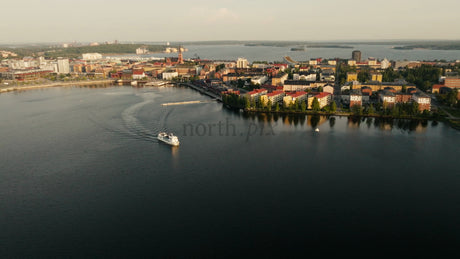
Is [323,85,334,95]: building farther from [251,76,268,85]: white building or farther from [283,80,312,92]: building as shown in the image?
[251,76,268,85]: white building

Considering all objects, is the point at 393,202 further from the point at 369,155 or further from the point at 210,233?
the point at 210,233

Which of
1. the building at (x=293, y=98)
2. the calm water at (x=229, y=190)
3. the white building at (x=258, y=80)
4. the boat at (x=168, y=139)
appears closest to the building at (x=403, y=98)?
the calm water at (x=229, y=190)

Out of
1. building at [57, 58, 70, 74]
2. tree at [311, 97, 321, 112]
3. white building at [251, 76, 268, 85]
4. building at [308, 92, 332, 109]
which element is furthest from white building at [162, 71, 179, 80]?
tree at [311, 97, 321, 112]

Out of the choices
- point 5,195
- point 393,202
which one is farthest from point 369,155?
point 5,195

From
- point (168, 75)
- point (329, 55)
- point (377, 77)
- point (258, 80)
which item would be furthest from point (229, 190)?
point (329, 55)

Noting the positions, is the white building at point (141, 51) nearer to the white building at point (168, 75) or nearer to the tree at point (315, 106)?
the white building at point (168, 75)

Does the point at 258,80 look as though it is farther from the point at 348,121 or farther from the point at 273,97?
the point at 348,121

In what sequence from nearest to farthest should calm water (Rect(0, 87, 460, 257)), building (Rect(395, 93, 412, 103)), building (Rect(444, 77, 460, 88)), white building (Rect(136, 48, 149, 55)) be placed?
1. calm water (Rect(0, 87, 460, 257))
2. building (Rect(395, 93, 412, 103))
3. building (Rect(444, 77, 460, 88))
4. white building (Rect(136, 48, 149, 55))

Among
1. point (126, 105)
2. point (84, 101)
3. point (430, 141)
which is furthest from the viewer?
point (84, 101)
